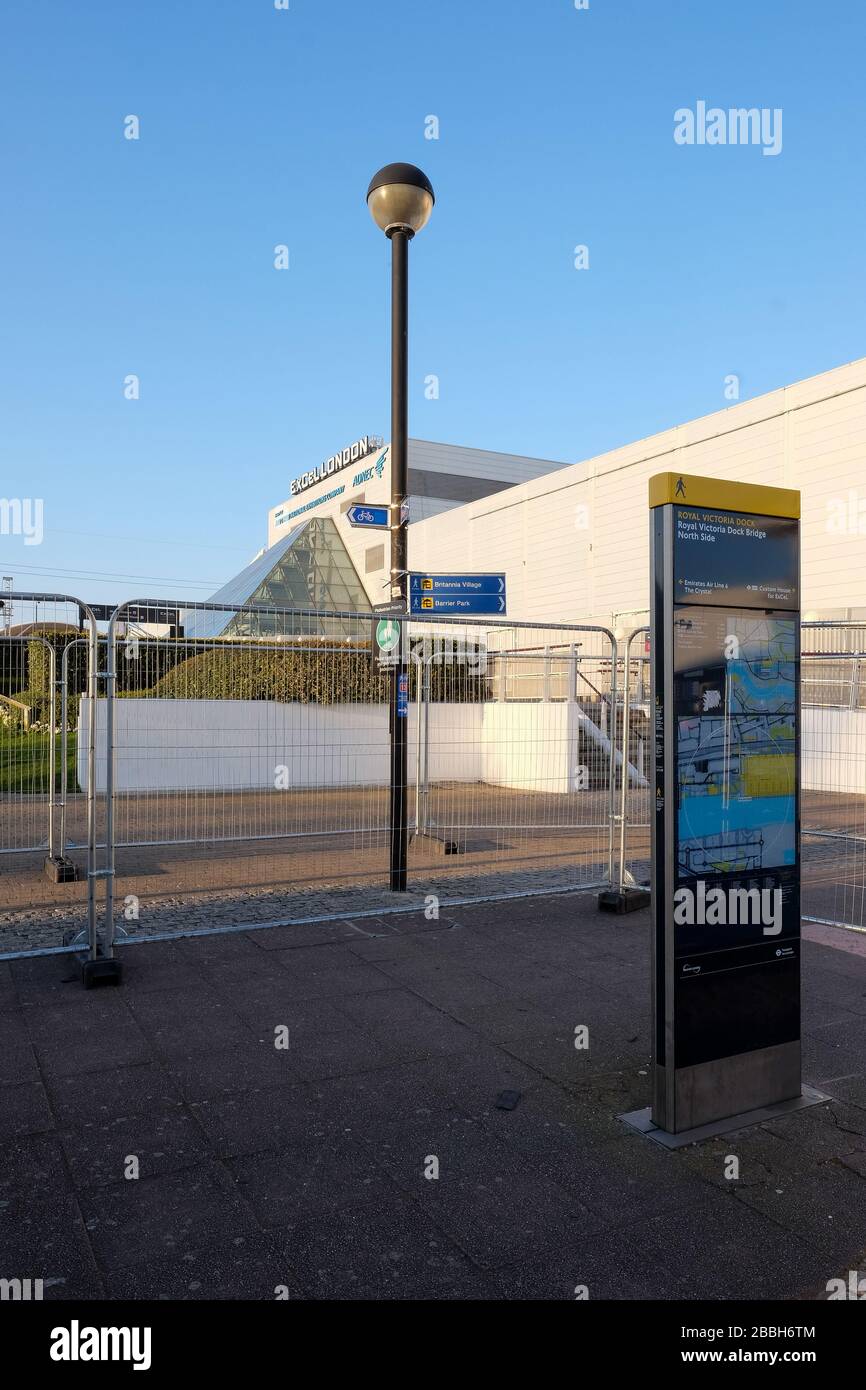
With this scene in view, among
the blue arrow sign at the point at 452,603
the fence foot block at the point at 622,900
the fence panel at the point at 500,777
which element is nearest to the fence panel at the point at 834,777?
the fence foot block at the point at 622,900

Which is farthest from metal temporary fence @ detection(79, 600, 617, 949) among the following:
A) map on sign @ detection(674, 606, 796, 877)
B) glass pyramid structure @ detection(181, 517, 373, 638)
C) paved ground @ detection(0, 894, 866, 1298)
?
glass pyramid structure @ detection(181, 517, 373, 638)

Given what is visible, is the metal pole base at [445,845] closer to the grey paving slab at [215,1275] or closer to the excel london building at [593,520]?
the excel london building at [593,520]

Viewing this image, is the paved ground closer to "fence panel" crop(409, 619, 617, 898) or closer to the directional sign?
"fence panel" crop(409, 619, 617, 898)

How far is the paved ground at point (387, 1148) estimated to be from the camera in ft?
9.62

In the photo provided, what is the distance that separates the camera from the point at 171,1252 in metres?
2.99

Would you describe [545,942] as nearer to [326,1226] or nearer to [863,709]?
[326,1226]

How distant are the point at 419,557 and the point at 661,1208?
48.4 metres

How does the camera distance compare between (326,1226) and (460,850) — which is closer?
(326,1226)

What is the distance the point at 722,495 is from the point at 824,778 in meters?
12.0

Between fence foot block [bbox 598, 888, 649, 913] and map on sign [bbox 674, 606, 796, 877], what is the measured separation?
3541mm

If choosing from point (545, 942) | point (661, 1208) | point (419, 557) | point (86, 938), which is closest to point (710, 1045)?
point (661, 1208)

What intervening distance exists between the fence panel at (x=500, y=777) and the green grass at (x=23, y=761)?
418cm

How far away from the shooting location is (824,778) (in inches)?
575
